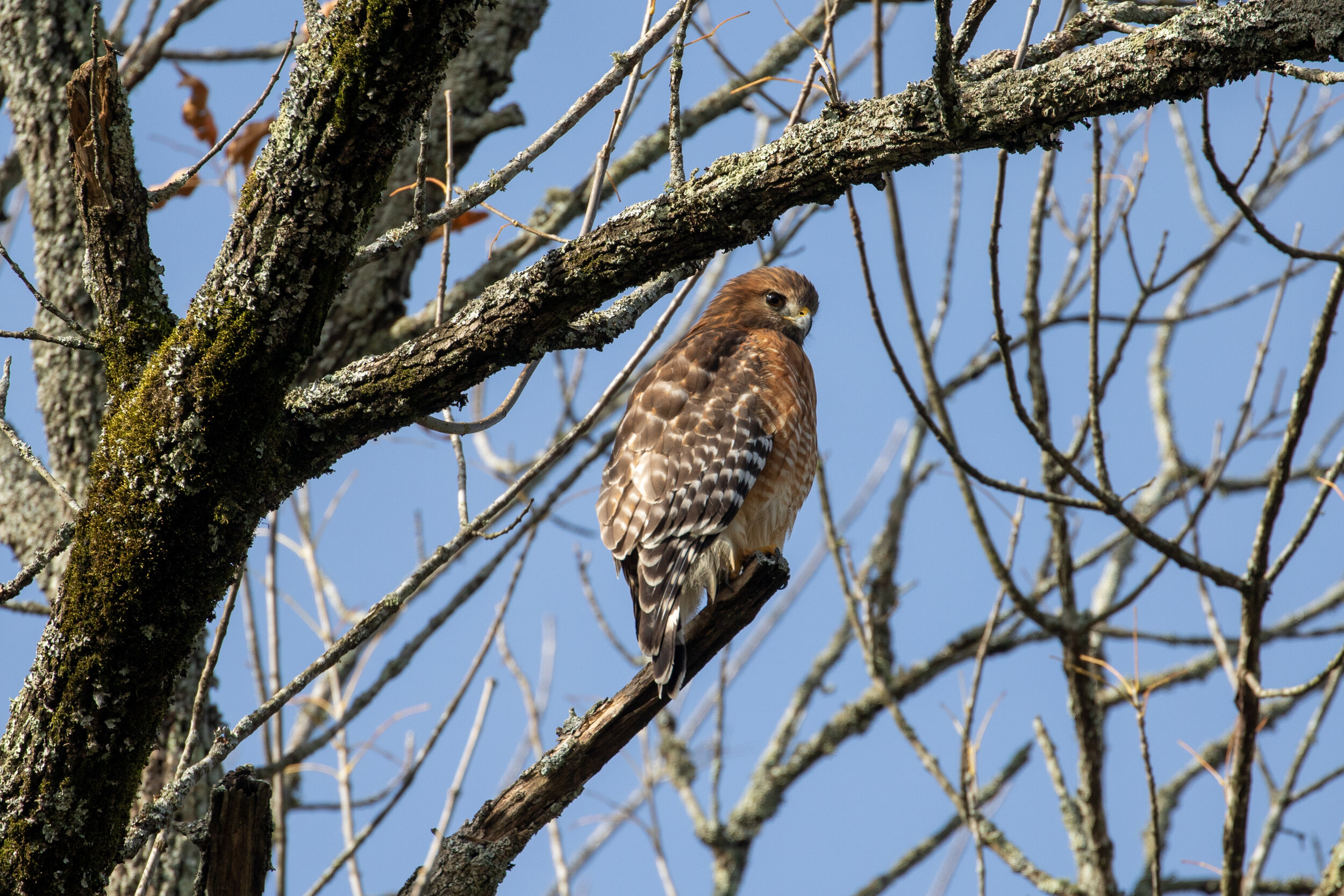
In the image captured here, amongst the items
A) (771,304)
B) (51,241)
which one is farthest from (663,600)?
(51,241)

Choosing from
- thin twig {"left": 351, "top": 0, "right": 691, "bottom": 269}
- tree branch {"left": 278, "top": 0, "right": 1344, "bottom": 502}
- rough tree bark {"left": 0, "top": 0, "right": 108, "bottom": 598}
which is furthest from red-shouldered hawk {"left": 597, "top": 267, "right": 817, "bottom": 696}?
rough tree bark {"left": 0, "top": 0, "right": 108, "bottom": 598}

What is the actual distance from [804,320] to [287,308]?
3.60m

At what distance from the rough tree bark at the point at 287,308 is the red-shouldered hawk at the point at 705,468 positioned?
142 cm

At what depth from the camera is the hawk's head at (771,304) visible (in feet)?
19.1

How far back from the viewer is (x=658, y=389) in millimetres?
4969

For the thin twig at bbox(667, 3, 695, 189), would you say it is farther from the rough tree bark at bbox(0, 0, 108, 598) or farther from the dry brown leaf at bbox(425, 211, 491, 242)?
the rough tree bark at bbox(0, 0, 108, 598)

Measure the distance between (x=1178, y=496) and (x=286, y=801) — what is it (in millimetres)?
4006

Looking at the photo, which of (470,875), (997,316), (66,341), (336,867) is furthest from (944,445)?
(66,341)

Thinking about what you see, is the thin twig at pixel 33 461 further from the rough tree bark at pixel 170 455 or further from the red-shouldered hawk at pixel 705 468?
the red-shouldered hawk at pixel 705 468

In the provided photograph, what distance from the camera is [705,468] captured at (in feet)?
14.8

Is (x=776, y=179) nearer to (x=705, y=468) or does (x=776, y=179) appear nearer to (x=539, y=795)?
(x=539, y=795)

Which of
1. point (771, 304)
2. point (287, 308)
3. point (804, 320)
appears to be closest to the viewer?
point (287, 308)

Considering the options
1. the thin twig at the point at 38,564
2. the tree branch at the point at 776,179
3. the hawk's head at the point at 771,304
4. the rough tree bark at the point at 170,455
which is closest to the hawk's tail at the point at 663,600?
the tree branch at the point at 776,179

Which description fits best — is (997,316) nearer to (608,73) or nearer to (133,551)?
(608,73)
